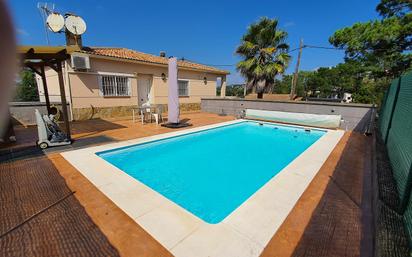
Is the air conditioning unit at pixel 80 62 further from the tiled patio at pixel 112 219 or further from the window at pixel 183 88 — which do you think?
the window at pixel 183 88

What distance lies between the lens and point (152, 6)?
13.7 metres

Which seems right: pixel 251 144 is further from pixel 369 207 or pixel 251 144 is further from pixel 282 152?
pixel 369 207

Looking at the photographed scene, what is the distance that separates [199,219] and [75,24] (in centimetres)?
1181

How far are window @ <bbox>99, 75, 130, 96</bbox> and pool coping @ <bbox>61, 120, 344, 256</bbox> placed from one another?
712 centimetres

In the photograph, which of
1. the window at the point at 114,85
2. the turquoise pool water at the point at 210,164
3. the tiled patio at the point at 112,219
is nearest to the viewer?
the tiled patio at the point at 112,219

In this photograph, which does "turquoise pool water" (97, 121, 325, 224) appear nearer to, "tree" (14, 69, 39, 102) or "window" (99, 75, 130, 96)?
"tree" (14, 69, 39, 102)

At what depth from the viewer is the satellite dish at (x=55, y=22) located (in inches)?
363

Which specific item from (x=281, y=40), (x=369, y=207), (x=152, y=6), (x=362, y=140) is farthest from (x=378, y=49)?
(x=152, y=6)

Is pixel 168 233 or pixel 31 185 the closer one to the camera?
pixel 168 233

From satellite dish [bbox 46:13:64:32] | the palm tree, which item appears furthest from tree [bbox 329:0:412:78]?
satellite dish [bbox 46:13:64:32]

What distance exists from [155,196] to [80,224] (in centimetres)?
115

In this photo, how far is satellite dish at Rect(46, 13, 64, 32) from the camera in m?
9.21

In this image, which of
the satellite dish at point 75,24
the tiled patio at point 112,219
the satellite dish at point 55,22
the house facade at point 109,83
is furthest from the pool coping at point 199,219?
the satellite dish at point 75,24

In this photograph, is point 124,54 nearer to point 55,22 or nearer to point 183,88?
point 55,22
